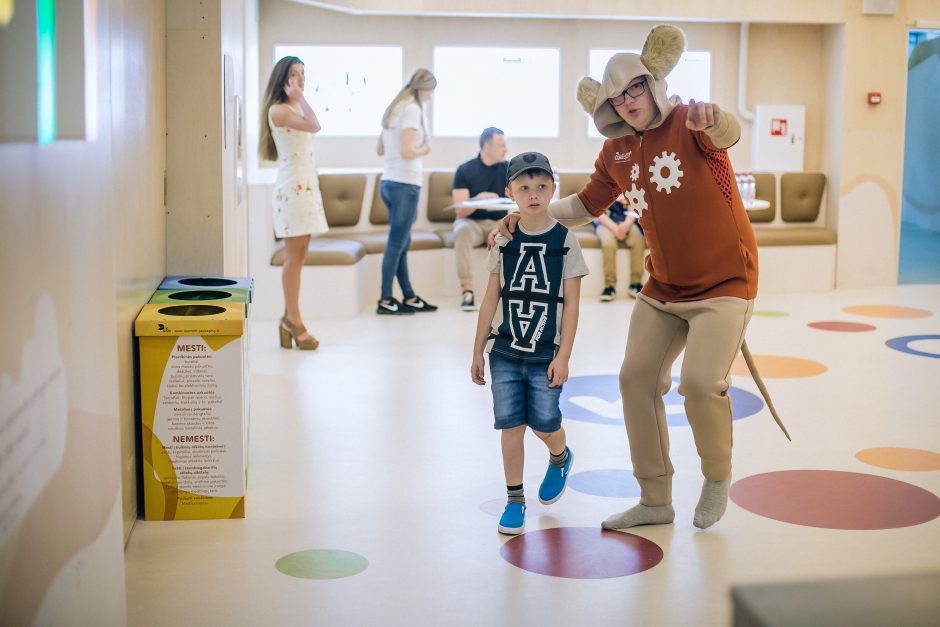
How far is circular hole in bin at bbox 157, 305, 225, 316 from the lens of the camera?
393 cm

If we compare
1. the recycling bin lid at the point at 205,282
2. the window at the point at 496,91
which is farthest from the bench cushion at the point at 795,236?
the recycling bin lid at the point at 205,282

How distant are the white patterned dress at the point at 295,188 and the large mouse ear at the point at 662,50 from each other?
10.9 ft

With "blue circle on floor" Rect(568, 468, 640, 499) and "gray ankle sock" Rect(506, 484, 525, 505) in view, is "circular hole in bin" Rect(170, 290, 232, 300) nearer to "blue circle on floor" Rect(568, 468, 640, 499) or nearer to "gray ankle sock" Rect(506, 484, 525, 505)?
"gray ankle sock" Rect(506, 484, 525, 505)

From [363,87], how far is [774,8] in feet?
11.9

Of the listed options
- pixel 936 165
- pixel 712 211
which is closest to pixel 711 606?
pixel 712 211

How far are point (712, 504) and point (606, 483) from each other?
63 centimetres

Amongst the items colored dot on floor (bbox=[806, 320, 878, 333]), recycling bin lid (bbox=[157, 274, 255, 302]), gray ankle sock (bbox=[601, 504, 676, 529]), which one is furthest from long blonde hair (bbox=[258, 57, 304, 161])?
colored dot on floor (bbox=[806, 320, 878, 333])

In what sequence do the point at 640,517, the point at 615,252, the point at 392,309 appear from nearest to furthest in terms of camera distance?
the point at 640,517 → the point at 392,309 → the point at 615,252

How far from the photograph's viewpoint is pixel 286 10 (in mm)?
9508

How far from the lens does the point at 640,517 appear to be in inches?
142

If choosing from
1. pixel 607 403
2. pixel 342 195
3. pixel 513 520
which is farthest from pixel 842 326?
pixel 513 520

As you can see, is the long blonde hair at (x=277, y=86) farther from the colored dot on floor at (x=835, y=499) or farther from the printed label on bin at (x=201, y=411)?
the colored dot on floor at (x=835, y=499)

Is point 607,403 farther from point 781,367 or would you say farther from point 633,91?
point 633,91

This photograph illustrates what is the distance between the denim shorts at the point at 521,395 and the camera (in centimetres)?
347
